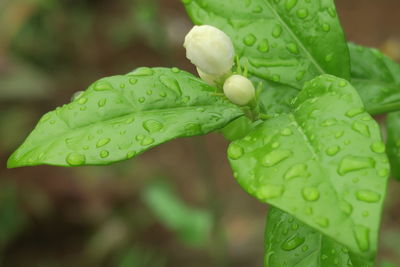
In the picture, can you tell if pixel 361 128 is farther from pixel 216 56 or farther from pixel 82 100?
pixel 82 100

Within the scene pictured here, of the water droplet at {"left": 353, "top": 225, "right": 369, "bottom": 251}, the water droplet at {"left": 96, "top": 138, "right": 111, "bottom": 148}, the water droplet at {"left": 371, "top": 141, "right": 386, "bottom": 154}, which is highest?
the water droplet at {"left": 96, "top": 138, "right": 111, "bottom": 148}

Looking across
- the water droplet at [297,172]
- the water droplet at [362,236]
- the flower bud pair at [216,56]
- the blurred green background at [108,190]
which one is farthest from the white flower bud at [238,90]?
the blurred green background at [108,190]

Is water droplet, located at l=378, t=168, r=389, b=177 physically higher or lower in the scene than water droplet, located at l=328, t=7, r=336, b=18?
lower

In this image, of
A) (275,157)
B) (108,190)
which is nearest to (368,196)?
(275,157)

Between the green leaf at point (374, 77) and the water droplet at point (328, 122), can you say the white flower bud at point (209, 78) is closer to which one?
the water droplet at point (328, 122)

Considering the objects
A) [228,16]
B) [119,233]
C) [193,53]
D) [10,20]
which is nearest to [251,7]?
[228,16]

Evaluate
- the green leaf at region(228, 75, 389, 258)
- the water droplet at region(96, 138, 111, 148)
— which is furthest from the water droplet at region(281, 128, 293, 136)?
the water droplet at region(96, 138, 111, 148)

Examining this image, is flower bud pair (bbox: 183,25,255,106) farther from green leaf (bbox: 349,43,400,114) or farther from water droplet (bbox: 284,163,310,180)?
green leaf (bbox: 349,43,400,114)
